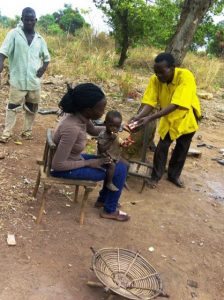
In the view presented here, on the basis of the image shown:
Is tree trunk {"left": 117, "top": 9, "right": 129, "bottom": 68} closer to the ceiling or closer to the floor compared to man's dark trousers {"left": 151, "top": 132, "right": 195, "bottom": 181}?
closer to the ceiling

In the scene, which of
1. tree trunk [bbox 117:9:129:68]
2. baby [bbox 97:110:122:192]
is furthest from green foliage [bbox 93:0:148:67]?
baby [bbox 97:110:122:192]

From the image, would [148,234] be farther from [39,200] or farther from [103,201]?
[39,200]

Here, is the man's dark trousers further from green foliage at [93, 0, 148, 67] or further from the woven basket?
green foliage at [93, 0, 148, 67]

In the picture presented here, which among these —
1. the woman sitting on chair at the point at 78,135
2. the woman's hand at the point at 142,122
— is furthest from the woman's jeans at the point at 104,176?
the woman's hand at the point at 142,122

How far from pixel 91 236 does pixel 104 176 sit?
0.57m

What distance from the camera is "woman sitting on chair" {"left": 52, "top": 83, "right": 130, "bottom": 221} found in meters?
3.65

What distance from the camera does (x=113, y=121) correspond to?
13.1 feet

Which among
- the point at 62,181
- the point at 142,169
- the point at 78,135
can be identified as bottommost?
the point at 142,169

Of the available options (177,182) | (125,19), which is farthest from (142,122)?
(125,19)

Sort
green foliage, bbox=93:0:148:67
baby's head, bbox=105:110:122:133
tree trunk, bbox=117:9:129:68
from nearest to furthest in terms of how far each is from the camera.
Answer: baby's head, bbox=105:110:122:133 < green foliage, bbox=93:0:148:67 < tree trunk, bbox=117:9:129:68

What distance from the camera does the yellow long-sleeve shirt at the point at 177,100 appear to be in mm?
4883

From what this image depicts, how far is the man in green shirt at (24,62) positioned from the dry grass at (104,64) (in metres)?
4.08

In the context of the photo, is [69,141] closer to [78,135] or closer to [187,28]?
[78,135]

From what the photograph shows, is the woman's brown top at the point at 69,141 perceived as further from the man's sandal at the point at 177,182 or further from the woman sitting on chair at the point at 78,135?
the man's sandal at the point at 177,182
